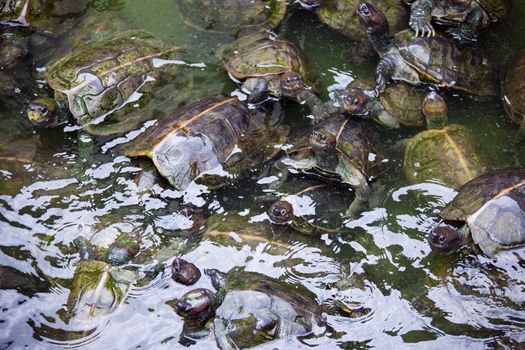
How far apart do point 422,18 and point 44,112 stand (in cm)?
550

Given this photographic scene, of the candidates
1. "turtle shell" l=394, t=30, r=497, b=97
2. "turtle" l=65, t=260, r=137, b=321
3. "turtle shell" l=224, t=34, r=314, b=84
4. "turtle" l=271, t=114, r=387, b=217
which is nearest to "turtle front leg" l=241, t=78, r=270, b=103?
"turtle shell" l=224, t=34, r=314, b=84

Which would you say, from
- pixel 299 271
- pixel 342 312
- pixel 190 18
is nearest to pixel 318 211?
pixel 299 271

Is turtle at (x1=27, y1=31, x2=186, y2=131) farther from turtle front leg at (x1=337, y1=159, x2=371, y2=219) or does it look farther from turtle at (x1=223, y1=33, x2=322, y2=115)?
turtle front leg at (x1=337, y1=159, x2=371, y2=219)

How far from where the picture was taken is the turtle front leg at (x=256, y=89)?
7480mm

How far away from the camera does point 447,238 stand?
5812 millimetres

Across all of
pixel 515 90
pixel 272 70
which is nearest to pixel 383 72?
pixel 272 70

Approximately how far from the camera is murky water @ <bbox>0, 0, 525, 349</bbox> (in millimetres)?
5480

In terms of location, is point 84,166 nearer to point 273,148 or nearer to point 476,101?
point 273,148

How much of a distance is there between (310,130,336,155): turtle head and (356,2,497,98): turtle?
146cm

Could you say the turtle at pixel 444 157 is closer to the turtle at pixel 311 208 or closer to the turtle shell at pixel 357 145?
the turtle shell at pixel 357 145

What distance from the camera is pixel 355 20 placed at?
829 centimetres

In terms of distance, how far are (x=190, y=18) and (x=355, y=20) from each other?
8.47 feet

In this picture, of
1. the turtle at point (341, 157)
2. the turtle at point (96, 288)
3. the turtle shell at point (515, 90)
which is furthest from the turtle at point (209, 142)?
Result: the turtle shell at point (515, 90)

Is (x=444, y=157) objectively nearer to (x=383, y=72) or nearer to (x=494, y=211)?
(x=494, y=211)
